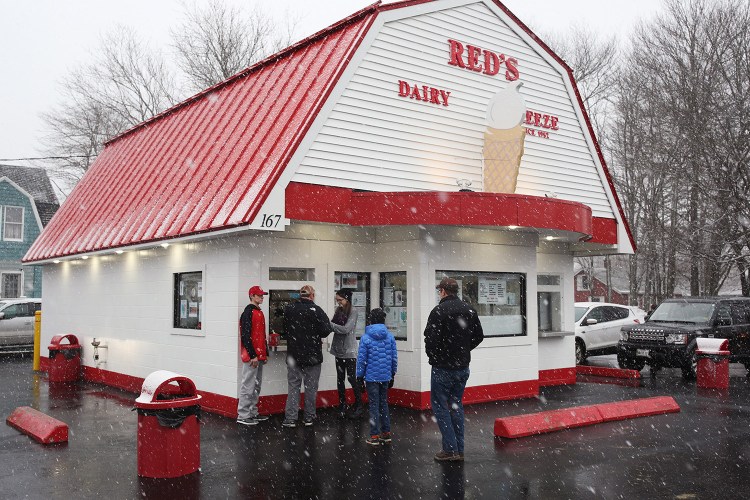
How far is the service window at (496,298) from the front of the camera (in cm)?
1284

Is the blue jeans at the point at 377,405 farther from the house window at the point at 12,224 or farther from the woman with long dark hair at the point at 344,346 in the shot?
the house window at the point at 12,224

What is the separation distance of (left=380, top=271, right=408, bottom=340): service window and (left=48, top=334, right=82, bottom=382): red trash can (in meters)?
8.51

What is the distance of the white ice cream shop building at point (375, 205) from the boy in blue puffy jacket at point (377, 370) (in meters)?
2.49

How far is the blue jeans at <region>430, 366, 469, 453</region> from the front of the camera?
8.19 meters

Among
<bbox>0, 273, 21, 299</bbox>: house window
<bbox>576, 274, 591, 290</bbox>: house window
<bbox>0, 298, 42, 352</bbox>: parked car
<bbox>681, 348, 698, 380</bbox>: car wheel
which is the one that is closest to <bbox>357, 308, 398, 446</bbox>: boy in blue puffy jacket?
<bbox>681, 348, 698, 380</bbox>: car wheel

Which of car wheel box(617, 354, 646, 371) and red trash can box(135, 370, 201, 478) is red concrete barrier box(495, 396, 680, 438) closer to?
red trash can box(135, 370, 201, 478)

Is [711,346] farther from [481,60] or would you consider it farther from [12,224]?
[12,224]

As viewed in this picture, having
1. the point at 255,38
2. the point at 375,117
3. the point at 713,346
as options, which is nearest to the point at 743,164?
the point at 713,346

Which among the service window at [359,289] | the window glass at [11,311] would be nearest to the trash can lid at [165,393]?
the service window at [359,289]

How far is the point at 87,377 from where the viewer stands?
54.7 feet

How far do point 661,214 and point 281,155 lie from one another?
30.1 metres

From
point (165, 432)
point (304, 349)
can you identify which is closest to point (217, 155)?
point (304, 349)

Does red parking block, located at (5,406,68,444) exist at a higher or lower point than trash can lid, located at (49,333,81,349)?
lower

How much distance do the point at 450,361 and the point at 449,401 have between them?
0.50 metres
